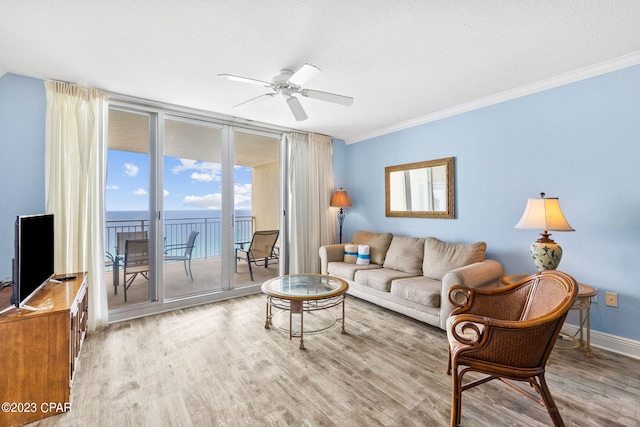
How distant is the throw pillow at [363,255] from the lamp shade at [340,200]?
2.75 feet

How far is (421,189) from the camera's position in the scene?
388 cm

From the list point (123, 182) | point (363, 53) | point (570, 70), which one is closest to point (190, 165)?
point (123, 182)

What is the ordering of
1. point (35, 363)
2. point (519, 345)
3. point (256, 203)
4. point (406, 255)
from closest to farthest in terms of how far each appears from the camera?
1. point (519, 345)
2. point (35, 363)
3. point (406, 255)
4. point (256, 203)

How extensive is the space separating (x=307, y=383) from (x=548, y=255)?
218cm

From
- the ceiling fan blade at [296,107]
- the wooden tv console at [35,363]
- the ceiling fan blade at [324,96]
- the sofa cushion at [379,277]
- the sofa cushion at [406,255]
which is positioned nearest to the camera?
the wooden tv console at [35,363]

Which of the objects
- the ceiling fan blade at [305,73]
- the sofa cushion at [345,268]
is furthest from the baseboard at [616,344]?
the ceiling fan blade at [305,73]

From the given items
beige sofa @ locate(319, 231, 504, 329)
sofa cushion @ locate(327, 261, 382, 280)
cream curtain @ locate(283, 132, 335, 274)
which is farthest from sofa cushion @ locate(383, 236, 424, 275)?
cream curtain @ locate(283, 132, 335, 274)

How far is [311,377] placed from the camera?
206 cm

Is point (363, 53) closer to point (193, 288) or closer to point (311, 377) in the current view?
point (311, 377)

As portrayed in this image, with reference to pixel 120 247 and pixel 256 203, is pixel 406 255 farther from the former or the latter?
pixel 120 247

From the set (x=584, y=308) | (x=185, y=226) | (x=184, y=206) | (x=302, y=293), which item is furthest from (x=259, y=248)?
(x=584, y=308)

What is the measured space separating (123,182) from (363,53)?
293cm

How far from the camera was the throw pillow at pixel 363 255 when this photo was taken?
396 cm

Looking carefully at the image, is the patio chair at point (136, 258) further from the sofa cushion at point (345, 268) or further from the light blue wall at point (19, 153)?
the sofa cushion at point (345, 268)
